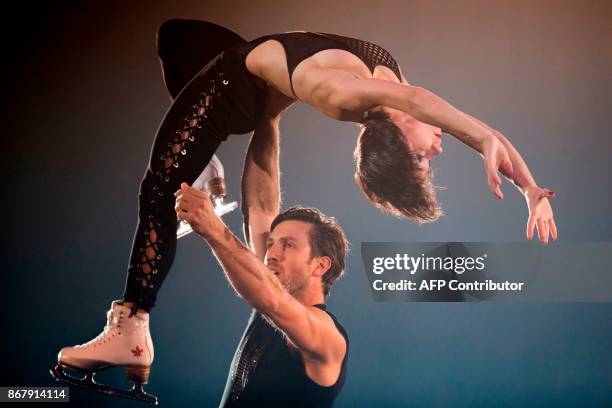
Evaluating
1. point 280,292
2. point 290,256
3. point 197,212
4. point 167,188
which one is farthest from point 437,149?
point 167,188

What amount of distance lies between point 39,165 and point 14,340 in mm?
771

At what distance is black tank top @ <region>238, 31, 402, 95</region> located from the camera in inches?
111

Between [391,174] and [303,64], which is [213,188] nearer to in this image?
[303,64]

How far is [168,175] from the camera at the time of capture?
9.39ft

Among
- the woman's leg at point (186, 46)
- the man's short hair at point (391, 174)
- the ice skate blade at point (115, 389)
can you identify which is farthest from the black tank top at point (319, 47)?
the ice skate blade at point (115, 389)

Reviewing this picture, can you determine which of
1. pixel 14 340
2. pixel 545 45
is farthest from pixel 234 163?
pixel 545 45

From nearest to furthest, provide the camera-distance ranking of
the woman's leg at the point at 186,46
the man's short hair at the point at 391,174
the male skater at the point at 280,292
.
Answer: the male skater at the point at 280,292
the man's short hair at the point at 391,174
the woman's leg at the point at 186,46

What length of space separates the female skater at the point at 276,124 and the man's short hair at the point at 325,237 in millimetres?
211

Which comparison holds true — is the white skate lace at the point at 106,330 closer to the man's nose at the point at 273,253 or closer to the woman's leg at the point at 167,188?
the woman's leg at the point at 167,188

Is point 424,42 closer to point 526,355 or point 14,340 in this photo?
point 526,355

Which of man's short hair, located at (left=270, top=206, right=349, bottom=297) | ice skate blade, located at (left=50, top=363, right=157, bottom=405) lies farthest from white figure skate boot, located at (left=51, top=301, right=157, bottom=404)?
man's short hair, located at (left=270, top=206, right=349, bottom=297)

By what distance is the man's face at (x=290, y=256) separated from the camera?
280 centimetres

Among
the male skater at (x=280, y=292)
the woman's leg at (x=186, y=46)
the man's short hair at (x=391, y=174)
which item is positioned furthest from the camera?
the woman's leg at (x=186, y=46)

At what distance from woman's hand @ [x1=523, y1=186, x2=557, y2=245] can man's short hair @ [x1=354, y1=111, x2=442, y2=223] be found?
37 cm
